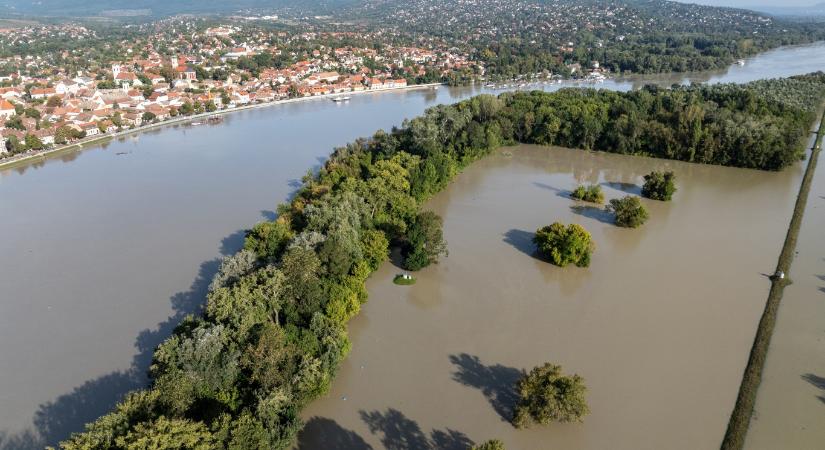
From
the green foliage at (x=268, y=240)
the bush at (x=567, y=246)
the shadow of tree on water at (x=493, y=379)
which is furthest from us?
the bush at (x=567, y=246)

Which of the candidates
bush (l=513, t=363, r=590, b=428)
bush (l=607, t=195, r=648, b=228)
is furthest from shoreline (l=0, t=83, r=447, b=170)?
bush (l=607, t=195, r=648, b=228)

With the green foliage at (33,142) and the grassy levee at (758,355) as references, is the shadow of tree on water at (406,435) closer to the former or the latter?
the grassy levee at (758,355)

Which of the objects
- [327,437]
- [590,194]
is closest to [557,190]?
[590,194]

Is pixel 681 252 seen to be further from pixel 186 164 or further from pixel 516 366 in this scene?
pixel 186 164

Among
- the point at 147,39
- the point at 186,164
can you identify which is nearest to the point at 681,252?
the point at 186,164

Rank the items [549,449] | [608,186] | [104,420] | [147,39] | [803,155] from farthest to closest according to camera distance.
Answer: [147,39]
[803,155]
[608,186]
[549,449]
[104,420]

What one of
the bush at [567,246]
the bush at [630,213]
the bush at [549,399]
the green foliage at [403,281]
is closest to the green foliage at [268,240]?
the green foliage at [403,281]

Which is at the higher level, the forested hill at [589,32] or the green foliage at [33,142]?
the forested hill at [589,32]
